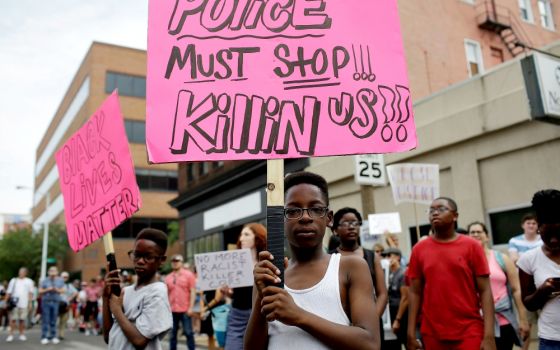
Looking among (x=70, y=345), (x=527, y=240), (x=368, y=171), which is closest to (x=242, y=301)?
(x=368, y=171)

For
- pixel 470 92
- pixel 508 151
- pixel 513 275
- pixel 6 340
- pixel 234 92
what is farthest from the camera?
pixel 6 340

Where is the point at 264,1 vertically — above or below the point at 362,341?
above

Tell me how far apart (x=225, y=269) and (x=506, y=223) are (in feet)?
27.3

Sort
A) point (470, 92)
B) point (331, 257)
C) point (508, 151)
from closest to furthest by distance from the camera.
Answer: point (331, 257) < point (508, 151) < point (470, 92)

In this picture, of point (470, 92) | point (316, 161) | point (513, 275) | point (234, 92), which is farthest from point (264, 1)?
point (316, 161)

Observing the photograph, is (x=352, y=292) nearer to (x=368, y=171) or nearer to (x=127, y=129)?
(x=368, y=171)

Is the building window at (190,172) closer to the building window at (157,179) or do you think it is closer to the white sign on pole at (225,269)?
the building window at (157,179)

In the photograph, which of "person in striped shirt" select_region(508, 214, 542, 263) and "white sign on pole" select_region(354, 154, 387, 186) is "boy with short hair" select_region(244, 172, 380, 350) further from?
"white sign on pole" select_region(354, 154, 387, 186)

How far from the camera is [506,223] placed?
39.7ft

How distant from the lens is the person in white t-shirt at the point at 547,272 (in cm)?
334

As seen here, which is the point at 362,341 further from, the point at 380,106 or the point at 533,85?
the point at 533,85

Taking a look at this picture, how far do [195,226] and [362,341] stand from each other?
89.6 ft

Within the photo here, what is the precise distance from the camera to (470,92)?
13203 mm

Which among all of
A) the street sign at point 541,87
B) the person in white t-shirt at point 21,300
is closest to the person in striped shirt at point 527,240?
the street sign at point 541,87
